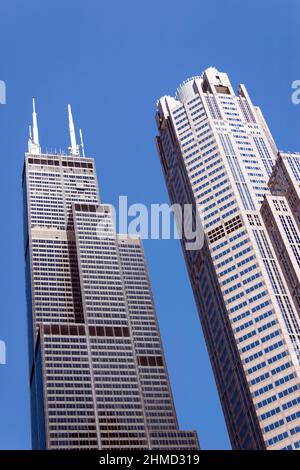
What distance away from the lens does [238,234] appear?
197 meters

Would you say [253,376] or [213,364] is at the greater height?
[213,364]

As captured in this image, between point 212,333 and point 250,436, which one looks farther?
point 212,333

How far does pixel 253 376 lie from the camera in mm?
166500

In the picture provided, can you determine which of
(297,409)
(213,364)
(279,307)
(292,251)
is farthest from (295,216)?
(297,409)

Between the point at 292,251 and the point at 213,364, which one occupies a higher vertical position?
the point at 292,251
